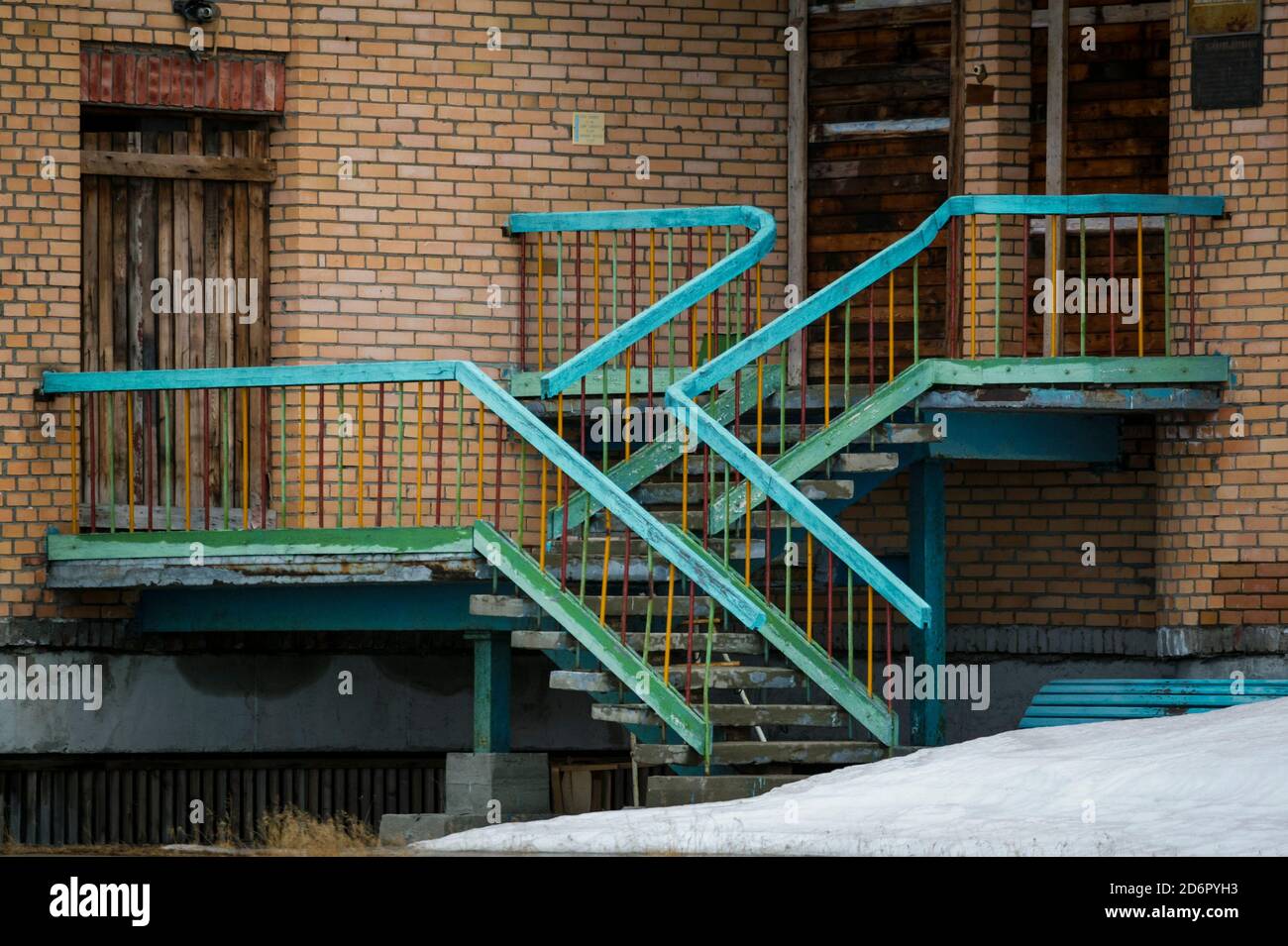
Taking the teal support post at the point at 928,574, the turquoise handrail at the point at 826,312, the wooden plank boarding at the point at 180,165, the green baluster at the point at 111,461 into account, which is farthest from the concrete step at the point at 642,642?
the wooden plank boarding at the point at 180,165

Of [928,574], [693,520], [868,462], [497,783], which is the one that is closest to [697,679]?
[497,783]

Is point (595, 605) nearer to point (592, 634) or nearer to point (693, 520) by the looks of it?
point (592, 634)

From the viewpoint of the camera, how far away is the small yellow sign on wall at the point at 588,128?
11.8m

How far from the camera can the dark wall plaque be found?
35.5 feet

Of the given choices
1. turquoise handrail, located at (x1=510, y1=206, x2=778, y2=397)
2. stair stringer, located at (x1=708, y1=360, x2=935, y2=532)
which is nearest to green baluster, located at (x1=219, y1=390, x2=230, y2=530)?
turquoise handrail, located at (x1=510, y1=206, x2=778, y2=397)

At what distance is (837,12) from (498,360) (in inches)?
110

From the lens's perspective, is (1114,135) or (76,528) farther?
(1114,135)

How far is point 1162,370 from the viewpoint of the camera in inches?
418

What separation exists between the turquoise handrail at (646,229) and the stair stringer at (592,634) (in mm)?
745

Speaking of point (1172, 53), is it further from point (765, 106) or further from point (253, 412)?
point (253, 412)

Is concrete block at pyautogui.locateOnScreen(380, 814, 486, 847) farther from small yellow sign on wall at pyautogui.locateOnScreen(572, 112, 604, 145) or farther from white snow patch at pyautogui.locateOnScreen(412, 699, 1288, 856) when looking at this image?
small yellow sign on wall at pyautogui.locateOnScreen(572, 112, 604, 145)

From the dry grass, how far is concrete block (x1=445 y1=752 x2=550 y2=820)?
17.7 inches

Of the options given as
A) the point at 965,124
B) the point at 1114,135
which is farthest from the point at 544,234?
the point at 1114,135

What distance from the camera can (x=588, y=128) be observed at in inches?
467
